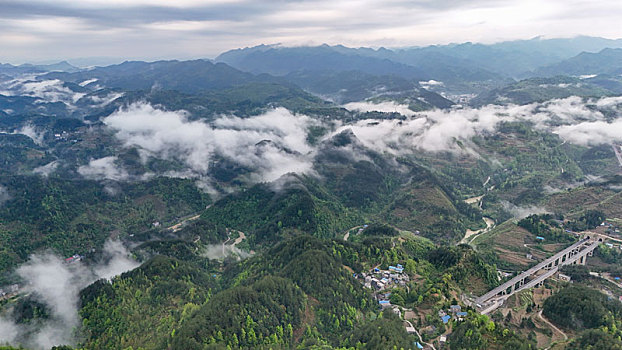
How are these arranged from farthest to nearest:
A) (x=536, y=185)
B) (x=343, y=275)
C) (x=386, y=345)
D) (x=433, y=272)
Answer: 1. (x=536, y=185)
2. (x=433, y=272)
3. (x=343, y=275)
4. (x=386, y=345)

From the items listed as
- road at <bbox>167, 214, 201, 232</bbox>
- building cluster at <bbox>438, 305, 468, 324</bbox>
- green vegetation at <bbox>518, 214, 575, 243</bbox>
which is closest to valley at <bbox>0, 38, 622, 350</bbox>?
building cluster at <bbox>438, 305, 468, 324</bbox>

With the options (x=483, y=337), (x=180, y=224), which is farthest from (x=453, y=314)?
(x=180, y=224)

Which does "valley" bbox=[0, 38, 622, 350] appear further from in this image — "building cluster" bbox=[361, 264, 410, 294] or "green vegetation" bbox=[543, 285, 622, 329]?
"building cluster" bbox=[361, 264, 410, 294]

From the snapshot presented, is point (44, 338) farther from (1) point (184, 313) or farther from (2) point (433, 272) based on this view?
(2) point (433, 272)

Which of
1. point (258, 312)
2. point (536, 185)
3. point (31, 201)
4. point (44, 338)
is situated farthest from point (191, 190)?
point (536, 185)

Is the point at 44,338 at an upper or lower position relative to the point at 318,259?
lower

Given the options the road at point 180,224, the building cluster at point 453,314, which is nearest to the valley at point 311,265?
the building cluster at point 453,314

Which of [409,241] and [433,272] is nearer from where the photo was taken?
[433,272]
